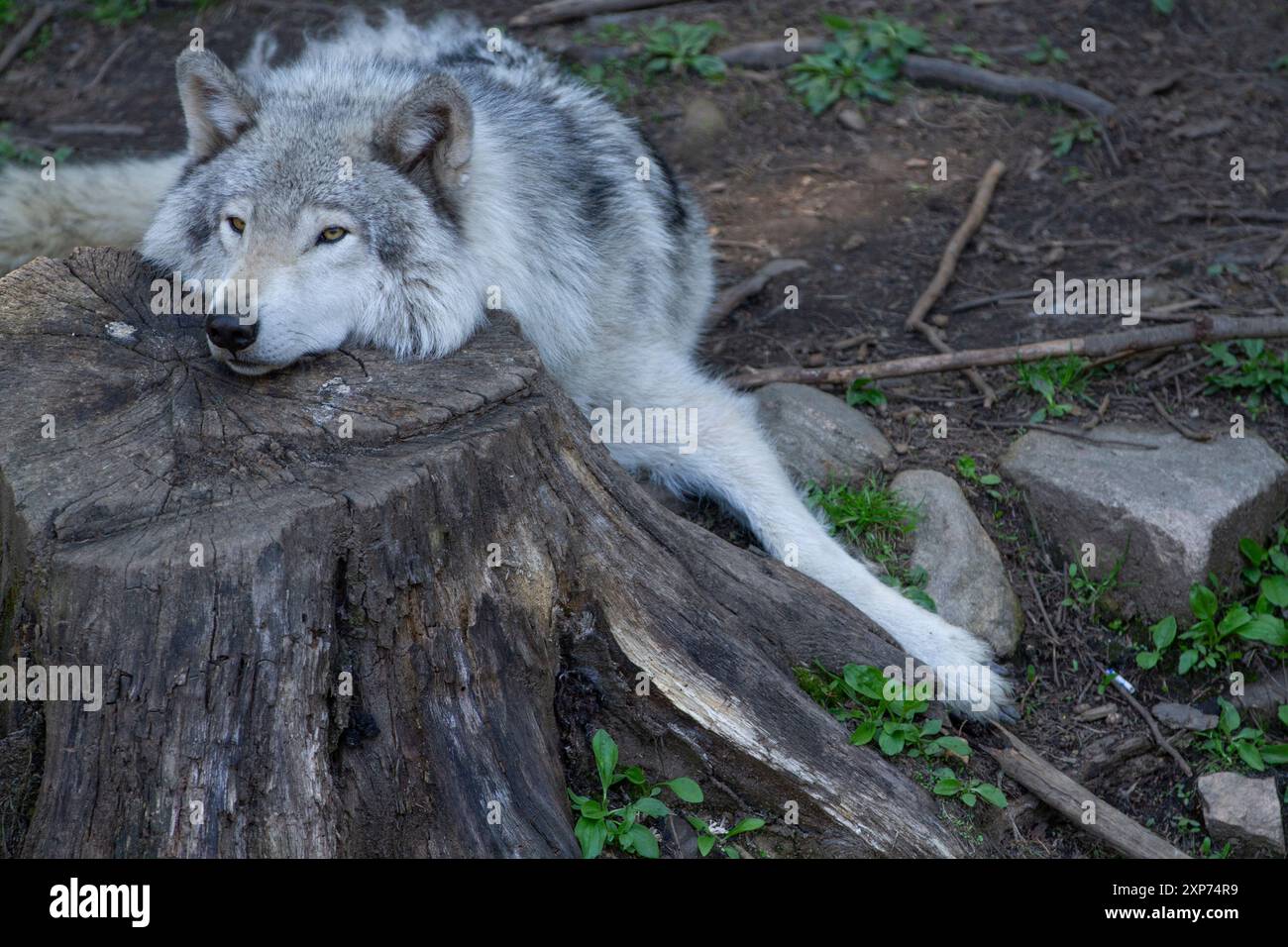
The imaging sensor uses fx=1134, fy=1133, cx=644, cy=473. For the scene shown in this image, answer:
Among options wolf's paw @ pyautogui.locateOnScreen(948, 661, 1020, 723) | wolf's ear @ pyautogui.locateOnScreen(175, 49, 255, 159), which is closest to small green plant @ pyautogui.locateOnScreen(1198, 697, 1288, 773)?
wolf's paw @ pyautogui.locateOnScreen(948, 661, 1020, 723)

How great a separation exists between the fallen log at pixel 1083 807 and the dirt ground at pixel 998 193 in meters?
0.09

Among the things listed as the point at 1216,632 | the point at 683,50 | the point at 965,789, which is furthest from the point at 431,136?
the point at 683,50

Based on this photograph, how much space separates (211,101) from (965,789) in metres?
3.41

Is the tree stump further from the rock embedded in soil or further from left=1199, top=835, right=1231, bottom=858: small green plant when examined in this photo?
the rock embedded in soil

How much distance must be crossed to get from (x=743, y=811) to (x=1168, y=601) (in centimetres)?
219

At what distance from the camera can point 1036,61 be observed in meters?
7.75

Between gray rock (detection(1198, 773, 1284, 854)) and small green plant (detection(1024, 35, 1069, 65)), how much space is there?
5.41 meters

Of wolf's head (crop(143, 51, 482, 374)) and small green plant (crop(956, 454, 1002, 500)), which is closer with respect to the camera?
wolf's head (crop(143, 51, 482, 374))

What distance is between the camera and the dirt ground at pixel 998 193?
4.56m

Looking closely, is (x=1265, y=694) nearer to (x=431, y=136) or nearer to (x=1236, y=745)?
(x=1236, y=745)

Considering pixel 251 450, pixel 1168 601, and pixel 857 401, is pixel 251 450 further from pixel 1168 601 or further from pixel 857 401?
pixel 1168 601

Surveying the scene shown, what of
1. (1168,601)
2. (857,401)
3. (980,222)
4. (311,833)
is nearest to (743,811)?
(311,833)

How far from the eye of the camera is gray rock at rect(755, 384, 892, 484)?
4984 mm

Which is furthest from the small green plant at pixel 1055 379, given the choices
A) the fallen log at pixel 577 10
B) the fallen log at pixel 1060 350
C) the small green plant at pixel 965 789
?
the fallen log at pixel 577 10
